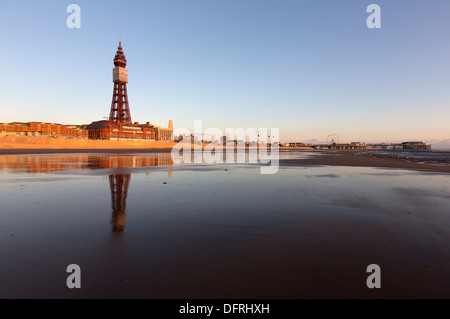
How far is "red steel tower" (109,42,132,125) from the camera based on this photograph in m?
134

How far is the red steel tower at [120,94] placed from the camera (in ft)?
439

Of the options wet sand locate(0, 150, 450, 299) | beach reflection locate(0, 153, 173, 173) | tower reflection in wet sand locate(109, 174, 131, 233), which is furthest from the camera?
beach reflection locate(0, 153, 173, 173)

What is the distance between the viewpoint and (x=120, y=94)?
139625 mm

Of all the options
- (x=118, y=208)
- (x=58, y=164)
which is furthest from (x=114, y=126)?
(x=118, y=208)

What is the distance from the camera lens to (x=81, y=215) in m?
6.58

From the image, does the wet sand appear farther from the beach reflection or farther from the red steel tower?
the red steel tower

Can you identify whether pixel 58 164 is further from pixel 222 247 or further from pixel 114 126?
pixel 114 126

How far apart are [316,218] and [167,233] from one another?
421 cm

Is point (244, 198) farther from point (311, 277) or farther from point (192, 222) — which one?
point (311, 277)

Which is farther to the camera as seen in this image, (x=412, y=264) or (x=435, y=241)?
(x=435, y=241)

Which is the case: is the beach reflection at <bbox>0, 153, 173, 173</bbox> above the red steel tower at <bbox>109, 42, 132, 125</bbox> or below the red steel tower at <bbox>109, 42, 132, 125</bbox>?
below

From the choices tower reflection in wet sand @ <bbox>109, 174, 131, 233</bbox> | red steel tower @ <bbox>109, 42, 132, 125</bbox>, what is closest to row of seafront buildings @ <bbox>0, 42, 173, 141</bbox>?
red steel tower @ <bbox>109, 42, 132, 125</bbox>
